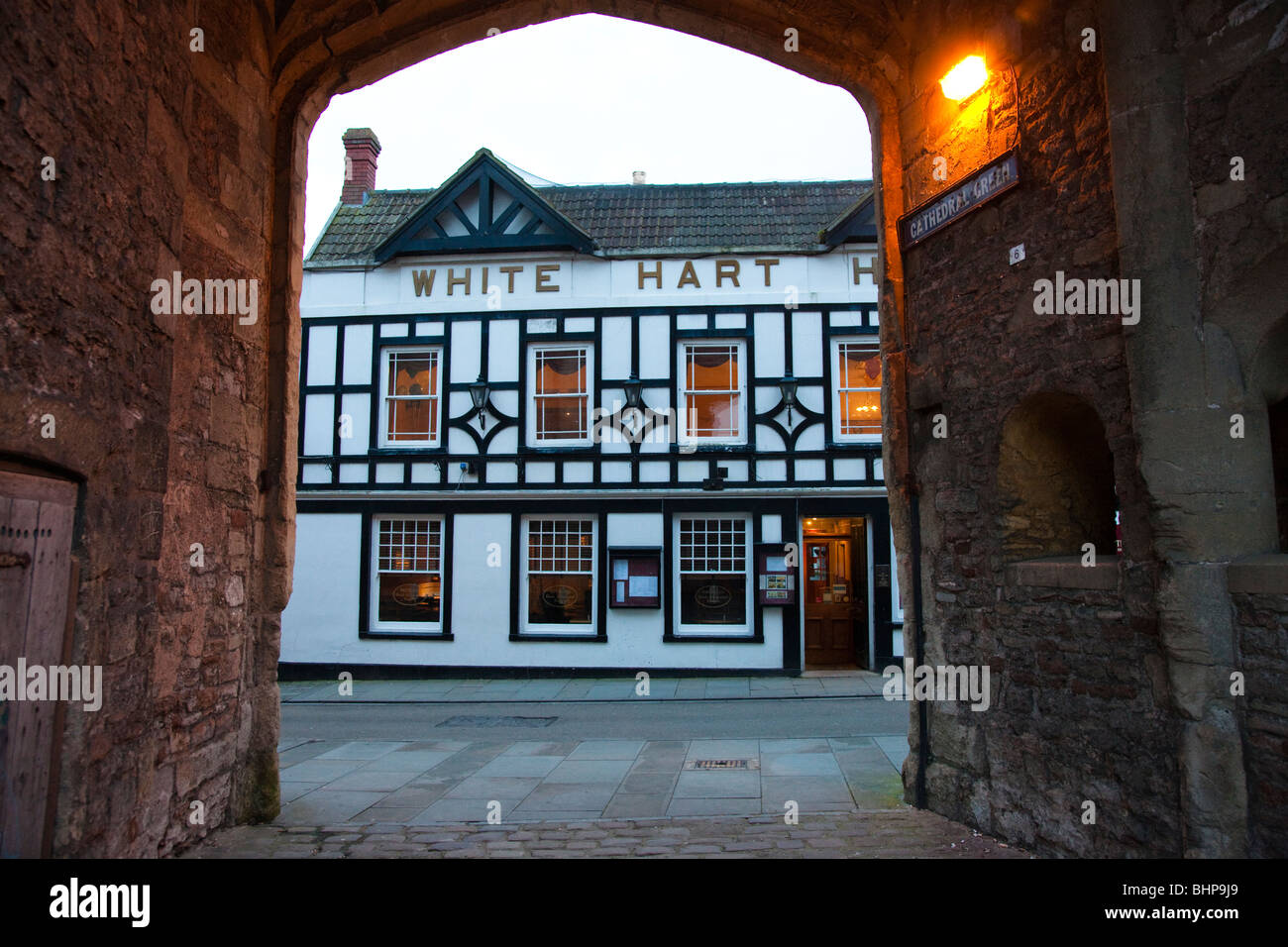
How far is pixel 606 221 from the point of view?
14.3m

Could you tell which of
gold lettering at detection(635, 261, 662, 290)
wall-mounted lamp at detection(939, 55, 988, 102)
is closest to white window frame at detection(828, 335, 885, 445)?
gold lettering at detection(635, 261, 662, 290)

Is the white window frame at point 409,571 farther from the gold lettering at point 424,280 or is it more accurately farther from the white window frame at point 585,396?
the gold lettering at point 424,280

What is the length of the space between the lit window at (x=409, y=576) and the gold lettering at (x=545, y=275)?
4074mm

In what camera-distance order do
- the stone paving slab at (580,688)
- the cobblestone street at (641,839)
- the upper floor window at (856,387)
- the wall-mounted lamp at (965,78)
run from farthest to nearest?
the upper floor window at (856,387)
the stone paving slab at (580,688)
the wall-mounted lamp at (965,78)
the cobblestone street at (641,839)

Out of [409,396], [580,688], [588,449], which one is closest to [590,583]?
[580,688]

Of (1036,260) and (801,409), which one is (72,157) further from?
(801,409)

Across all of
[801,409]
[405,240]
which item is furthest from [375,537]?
[801,409]

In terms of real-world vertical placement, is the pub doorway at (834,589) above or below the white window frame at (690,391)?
below

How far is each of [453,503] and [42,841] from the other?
10.1m

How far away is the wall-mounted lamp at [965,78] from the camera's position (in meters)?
5.21

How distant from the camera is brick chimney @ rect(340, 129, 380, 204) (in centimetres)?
1594
